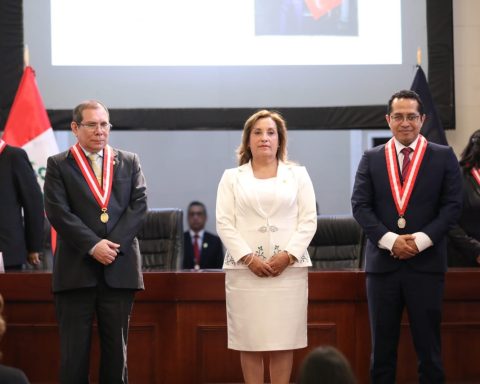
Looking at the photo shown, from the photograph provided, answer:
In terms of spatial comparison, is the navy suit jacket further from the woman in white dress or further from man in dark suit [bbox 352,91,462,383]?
the woman in white dress

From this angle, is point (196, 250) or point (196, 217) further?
point (196, 217)

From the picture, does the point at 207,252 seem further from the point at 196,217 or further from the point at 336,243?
the point at 336,243

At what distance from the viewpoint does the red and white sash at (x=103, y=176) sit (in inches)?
151

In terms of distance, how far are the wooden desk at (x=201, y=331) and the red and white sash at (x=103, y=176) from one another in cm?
66

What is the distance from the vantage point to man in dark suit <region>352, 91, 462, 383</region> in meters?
3.91

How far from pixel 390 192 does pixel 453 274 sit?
2.24ft

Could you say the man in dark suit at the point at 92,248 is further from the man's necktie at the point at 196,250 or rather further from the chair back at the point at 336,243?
the man's necktie at the point at 196,250

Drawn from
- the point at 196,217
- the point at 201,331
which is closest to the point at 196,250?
the point at 196,217

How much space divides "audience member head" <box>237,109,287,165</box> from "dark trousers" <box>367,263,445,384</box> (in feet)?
2.49

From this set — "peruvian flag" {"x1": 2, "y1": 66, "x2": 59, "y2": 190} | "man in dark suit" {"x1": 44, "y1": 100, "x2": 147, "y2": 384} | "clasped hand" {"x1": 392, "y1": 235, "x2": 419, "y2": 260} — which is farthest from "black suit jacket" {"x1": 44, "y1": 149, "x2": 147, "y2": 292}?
"peruvian flag" {"x1": 2, "y1": 66, "x2": 59, "y2": 190}

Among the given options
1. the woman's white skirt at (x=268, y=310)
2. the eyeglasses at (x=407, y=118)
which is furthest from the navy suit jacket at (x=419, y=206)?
the woman's white skirt at (x=268, y=310)

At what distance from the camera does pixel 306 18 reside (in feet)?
21.7

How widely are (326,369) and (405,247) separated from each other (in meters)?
2.35

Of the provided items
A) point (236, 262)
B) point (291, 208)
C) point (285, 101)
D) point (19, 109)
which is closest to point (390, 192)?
point (291, 208)
